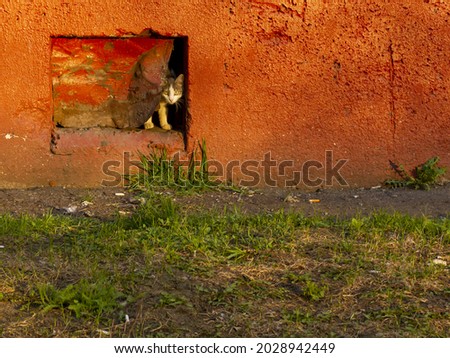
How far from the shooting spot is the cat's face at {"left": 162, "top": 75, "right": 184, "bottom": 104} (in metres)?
6.42

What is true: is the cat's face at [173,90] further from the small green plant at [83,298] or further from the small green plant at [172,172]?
the small green plant at [83,298]

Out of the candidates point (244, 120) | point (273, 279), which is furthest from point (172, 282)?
point (244, 120)

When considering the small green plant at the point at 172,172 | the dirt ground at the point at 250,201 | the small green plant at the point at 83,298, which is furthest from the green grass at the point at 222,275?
the small green plant at the point at 172,172

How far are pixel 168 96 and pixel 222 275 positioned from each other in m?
2.45

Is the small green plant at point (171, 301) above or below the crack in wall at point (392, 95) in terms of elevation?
below

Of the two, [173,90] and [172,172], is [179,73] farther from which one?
[172,172]

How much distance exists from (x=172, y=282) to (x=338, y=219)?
59.2 inches

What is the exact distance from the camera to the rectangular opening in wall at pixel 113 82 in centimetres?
A: 631

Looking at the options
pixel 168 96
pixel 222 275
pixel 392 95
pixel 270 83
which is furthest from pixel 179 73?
pixel 222 275

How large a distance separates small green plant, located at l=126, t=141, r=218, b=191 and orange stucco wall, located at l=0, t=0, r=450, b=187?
0.10 m

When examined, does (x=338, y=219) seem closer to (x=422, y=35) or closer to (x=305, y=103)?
(x=305, y=103)

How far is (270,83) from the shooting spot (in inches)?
242

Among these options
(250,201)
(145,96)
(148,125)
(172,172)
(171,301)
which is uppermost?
(145,96)

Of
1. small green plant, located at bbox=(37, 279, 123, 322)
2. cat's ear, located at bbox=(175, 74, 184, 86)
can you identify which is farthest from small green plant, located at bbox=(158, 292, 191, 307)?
cat's ear, located at bbox=(175, 74, 184, 86)
